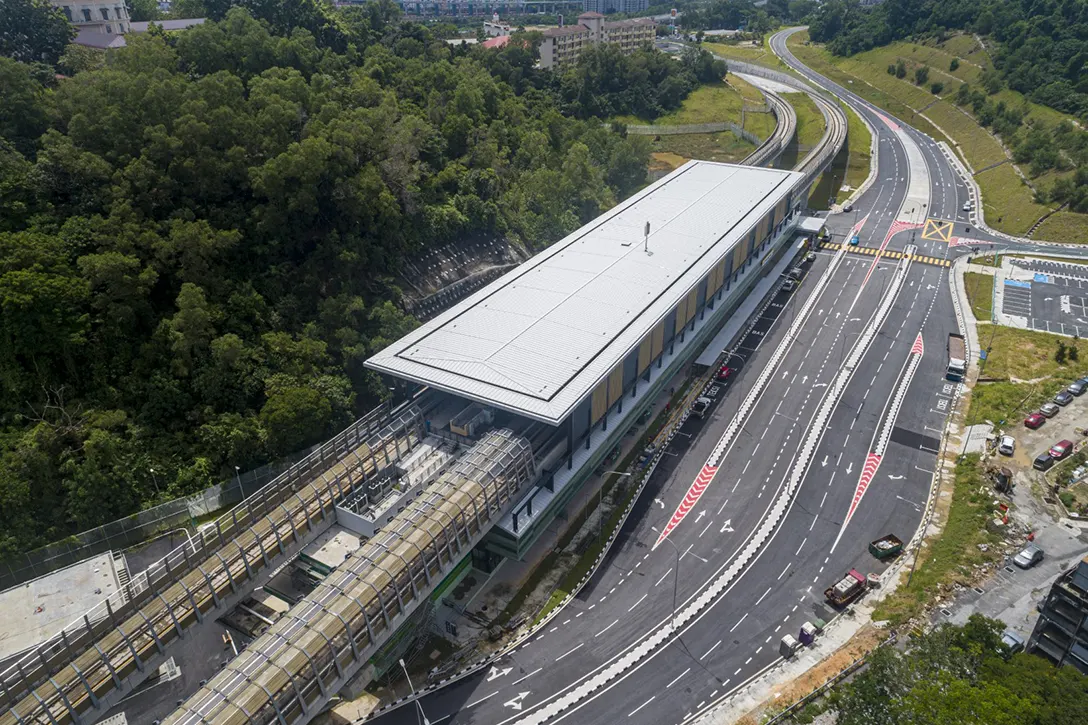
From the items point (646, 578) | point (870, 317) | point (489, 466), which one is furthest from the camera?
point (870, 317)

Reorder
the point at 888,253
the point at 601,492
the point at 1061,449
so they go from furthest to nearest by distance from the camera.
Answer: the point at 888,253
the point at 1061,449
the point at 601,492

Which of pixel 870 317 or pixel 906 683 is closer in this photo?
pixel 906 683

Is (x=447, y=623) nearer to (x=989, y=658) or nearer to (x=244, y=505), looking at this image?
(x=244, y=505)

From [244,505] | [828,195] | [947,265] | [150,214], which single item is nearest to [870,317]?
[947,265]

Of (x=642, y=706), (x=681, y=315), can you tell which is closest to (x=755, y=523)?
(x=642, y=706)

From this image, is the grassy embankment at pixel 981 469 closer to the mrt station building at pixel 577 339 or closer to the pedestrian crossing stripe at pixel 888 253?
→ the pedestrian crossing stripe at pixel 888 253

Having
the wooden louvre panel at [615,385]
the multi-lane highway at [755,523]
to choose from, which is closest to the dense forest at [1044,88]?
the multi-lane highway at [755,523]

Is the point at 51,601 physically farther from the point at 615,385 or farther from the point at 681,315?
the point at 681,315
